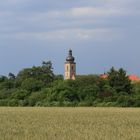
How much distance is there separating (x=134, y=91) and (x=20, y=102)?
23149mm

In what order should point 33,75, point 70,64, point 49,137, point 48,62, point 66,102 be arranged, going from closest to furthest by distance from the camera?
point 49,137 → point 66,102 → point 33,75 → point 48,62 → point 70,64

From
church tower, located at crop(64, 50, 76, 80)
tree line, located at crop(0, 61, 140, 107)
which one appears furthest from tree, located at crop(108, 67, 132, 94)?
church tower, located at crop(64, 50, 76, 80)

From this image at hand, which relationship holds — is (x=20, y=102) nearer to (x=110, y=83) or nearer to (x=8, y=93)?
(x=8, y=93)

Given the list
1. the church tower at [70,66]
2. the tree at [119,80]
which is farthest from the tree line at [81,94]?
the church tower at [70,66]

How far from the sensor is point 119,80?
9788cm

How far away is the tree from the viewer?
95.9 meters

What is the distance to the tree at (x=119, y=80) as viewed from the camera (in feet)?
315

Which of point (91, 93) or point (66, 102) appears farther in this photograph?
point (91, 93)

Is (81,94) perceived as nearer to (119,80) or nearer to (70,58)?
(119,80)

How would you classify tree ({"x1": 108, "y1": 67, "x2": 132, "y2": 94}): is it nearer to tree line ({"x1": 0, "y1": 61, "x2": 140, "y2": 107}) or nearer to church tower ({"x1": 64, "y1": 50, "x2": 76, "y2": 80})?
tree line ({"x1": 0, "y1": 61, "x2": 140, "y2": 107})

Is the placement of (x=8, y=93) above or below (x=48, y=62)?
below

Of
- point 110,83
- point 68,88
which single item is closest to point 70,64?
point 110,83

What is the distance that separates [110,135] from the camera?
19.9 metres

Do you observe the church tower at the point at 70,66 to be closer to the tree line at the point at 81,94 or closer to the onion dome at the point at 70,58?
the onion dome at the point at 70,58
